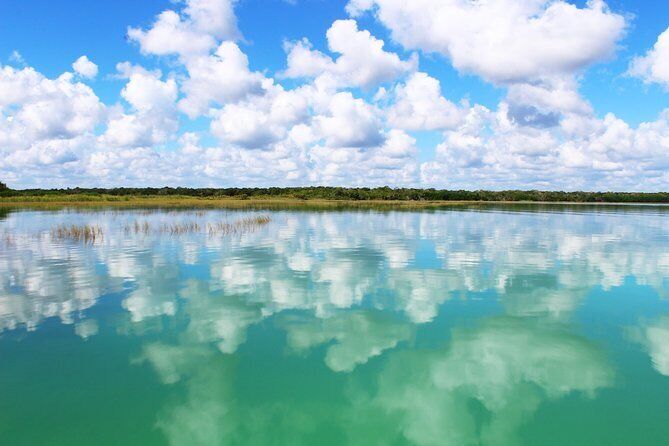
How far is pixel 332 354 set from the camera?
13.0 m

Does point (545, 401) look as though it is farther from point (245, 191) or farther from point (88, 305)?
point (245, 191)

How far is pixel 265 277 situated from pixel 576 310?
46.0 feet

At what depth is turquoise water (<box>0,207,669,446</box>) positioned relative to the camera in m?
9.41

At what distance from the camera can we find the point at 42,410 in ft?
32.6

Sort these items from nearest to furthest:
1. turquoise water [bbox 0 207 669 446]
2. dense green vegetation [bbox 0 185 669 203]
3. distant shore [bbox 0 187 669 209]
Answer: turquoise water [bbox 0 207 669 446]
distant shore [bbox 0 187 669 209]
dense green vegetation [bbox 0 185 669 203]

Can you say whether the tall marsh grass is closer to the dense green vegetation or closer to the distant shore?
the distant shore

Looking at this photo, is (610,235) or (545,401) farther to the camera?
(610,235)

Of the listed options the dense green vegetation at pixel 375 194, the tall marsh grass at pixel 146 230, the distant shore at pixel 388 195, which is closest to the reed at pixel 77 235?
the tall marsh grass at pixel 146 230

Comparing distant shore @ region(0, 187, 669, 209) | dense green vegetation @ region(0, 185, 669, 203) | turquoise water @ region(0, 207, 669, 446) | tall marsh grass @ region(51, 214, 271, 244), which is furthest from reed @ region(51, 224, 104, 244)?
dense green vegetation @ region(0, 185, 669, 203)

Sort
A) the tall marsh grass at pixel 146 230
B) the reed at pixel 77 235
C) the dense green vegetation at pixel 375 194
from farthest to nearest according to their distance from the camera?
the dense green vegetation at pixel 375 194, the tall marsh grass at pixel 146 230, the reed at pixel 77 235

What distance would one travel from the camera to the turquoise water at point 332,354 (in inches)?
371

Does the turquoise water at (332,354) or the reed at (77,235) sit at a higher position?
the reed at (77,235)

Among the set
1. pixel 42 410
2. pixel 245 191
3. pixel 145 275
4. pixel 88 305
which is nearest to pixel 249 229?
pixel 145 275

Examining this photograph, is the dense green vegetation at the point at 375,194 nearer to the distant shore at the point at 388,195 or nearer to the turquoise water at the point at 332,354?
the distant shore at the point at 388,195
